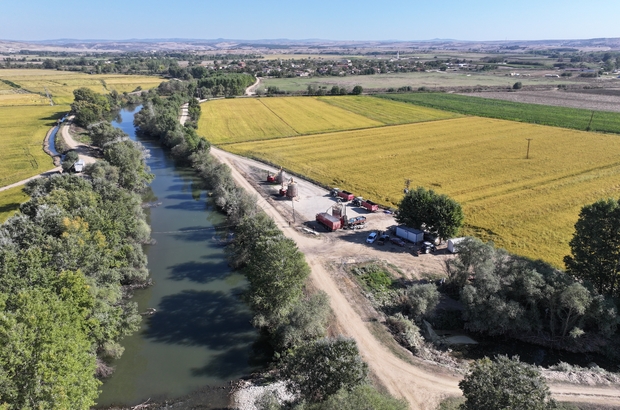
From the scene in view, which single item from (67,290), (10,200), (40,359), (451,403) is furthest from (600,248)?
(10,200)

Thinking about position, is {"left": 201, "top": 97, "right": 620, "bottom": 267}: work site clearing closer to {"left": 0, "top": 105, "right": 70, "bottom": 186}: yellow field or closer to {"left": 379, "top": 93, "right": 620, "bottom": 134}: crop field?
{"left": 379, "top": 93, "right": 620, "bottom": 134}: crop field

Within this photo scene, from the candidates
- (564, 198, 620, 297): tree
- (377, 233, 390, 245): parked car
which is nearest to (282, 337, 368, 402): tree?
(564, 198, 620, 297): tree

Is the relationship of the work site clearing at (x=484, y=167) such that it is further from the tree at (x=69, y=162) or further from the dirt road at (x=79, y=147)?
the tree at (x=69, y=162)

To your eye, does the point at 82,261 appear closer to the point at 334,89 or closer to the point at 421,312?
the point at 421,312

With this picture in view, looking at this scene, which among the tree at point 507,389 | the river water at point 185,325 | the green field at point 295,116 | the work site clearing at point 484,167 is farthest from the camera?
the green field at point 295,116

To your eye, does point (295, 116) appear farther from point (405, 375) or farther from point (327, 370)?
point (327, 370)

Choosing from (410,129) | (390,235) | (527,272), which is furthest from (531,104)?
(527,272)

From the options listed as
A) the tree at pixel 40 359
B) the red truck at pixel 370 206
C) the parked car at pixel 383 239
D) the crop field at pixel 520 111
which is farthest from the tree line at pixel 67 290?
the crop field at pixel 520 111
